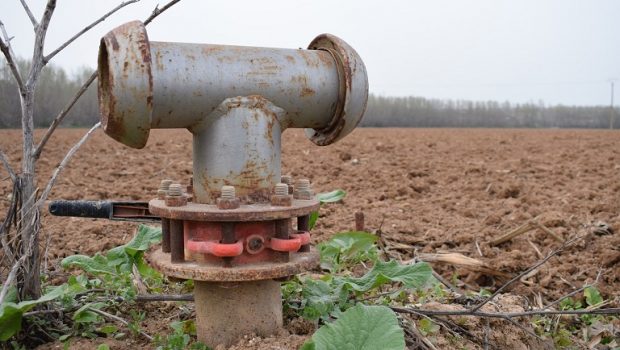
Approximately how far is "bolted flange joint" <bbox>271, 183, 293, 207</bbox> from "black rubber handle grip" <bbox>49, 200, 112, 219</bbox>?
65cm

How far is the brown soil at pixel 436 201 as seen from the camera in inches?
172

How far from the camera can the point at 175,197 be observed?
2109 millimetres

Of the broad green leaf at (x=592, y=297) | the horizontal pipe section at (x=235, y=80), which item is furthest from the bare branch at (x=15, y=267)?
the broad green leaf at (x=592, y=297)

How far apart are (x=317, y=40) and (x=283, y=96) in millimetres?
331

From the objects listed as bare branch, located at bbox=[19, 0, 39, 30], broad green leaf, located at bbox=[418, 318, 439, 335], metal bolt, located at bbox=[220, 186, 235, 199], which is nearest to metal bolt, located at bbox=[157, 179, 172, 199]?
metal bolt, located at bbox=[220, 186, 235, 199]

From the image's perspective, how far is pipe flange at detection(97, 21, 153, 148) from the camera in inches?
75.5

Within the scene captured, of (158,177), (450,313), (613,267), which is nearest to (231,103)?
(450,313)

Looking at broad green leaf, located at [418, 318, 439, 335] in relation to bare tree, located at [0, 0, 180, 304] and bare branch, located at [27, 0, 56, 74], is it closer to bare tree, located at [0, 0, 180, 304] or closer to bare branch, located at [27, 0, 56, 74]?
bare tree, located at [0, 0, 180, 304]

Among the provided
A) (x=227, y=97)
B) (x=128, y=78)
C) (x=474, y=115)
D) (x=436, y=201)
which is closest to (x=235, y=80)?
(x=227, y=97)

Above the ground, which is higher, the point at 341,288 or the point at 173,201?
the point at 173,201

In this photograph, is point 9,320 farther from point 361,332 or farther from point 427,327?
point 427,327

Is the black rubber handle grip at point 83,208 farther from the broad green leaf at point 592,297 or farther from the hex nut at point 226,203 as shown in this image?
the broad green leaf at point 592,297

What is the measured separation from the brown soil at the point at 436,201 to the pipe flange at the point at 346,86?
742mm

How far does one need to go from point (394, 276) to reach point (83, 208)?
3.91ft
